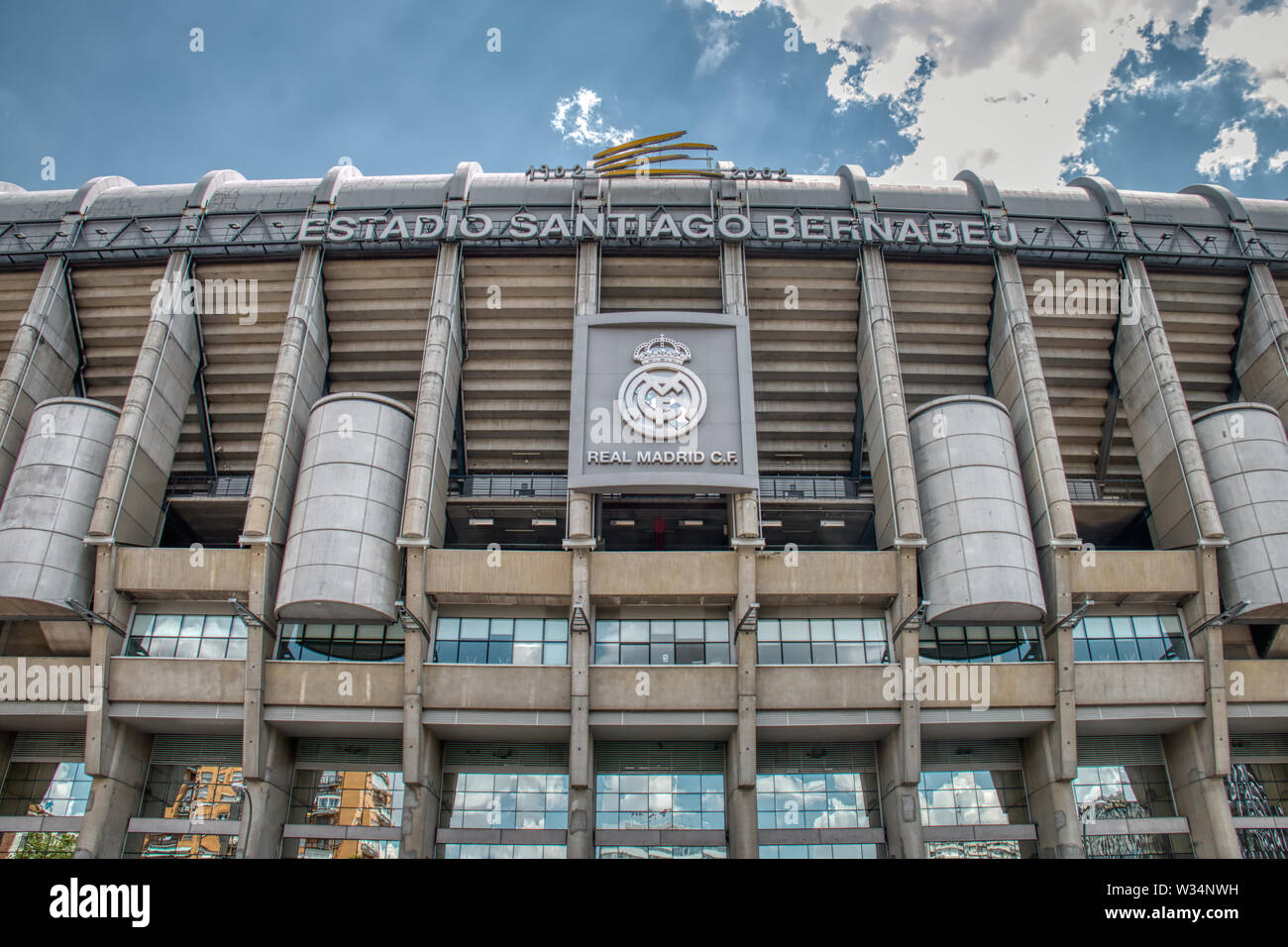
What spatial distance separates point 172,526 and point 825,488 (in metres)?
29.9

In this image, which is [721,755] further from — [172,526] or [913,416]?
[172,526]

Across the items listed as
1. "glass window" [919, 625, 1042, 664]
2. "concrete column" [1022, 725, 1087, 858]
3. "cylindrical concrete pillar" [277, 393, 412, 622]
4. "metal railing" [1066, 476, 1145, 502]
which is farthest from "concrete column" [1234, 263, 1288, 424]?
"cylindrical concrete pillar" [277, 393, 412, 622]

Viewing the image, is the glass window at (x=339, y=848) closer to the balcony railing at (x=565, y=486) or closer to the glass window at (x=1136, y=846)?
the balcony railing at (x=565, y=486)

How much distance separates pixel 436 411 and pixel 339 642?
974 cm

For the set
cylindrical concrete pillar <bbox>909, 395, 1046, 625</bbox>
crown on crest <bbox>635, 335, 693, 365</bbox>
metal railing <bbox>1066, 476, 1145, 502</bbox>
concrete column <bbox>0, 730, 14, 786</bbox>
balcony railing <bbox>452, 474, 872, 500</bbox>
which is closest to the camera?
cylindrical concrete pillar <bbox>909, 395, 1046, 625</bbox>

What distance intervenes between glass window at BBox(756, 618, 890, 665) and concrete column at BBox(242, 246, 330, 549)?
757 inches

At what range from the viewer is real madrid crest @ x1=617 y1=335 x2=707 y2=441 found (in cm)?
3434

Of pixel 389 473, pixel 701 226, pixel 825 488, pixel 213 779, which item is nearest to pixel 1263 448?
pixel 825 488

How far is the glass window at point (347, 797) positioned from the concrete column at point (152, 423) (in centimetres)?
1185

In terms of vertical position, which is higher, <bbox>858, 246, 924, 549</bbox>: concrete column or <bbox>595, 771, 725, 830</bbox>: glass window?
<bbox>858, 246, 924, 549</bbox>: concrete column

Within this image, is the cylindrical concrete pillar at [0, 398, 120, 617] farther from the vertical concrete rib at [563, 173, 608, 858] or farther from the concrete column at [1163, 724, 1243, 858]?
the concrete column at [1163, 724, 1243, 858]

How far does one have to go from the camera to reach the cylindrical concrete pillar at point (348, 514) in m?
31.6

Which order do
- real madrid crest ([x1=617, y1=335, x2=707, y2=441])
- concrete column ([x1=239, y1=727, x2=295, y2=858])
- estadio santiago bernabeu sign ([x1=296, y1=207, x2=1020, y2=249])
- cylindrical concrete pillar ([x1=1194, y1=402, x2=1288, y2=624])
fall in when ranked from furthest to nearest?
estadio santiago bernabeu sign ([x1=296, y1=207, x2=1020, y2=249]), real madrid crest ([x1=617, y1=335, x2=707, y2=441]), cylindrical concrete pillar ([x1=1194, y1=402, x2=1288, y2=624]), concrete column ([x1=239, y1=727, x2=295, y2=858])

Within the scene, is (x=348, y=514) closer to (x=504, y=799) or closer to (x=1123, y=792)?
(x=504, y=799)
